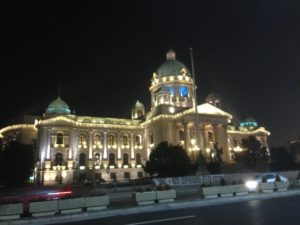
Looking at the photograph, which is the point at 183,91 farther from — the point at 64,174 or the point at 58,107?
the point at 64,174

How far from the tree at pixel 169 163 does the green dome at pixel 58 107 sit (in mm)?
34131

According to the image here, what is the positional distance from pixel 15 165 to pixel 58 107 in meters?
28.6

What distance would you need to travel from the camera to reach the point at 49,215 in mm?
15766

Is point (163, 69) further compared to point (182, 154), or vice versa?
point (163, 69)

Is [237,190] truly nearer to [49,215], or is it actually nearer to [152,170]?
[49,215]

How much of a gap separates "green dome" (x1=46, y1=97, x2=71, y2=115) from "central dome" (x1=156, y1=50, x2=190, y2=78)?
28372 millimetres

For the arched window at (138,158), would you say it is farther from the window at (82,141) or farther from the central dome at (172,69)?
the central dome at (172,69)

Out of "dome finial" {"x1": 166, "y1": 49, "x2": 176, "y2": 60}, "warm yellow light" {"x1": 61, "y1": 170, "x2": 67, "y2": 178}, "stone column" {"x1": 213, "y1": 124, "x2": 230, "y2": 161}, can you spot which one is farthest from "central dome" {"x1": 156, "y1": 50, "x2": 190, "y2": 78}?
"warm yellow light" {"x1": 61, "y1": 170, "x2": 67, "y2": 178}

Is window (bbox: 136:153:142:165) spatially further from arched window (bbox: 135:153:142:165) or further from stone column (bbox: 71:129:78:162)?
stone column (bbox: 71:129:78:162)

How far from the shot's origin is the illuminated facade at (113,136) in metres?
68.5

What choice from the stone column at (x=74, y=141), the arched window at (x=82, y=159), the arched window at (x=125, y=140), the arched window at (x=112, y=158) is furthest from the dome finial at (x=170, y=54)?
the arched window at (x=82, y=159)

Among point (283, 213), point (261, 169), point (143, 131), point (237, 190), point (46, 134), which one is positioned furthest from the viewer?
point (143, 131)

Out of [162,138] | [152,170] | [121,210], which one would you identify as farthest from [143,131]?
[121,210]

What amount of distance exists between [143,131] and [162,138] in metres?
10.3
